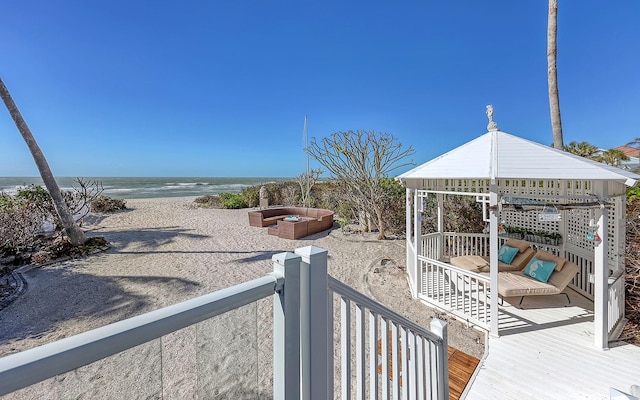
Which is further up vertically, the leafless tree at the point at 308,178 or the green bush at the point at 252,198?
the leafless tree at the point at 308,178

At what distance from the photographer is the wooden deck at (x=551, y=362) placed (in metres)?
3.24

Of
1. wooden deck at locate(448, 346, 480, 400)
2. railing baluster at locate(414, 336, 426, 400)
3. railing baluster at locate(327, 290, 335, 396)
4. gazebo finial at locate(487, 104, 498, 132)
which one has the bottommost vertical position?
wooden deck at locate(448, 346, 480, 400)

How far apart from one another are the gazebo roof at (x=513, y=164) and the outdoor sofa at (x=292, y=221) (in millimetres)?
6198

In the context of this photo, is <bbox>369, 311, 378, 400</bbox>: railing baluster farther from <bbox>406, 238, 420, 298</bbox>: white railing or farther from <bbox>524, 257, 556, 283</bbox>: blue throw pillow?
<bbox>524, 257, 556, 283</bbox>: blue throw pillow

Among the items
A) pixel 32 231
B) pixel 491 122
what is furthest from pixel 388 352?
pixel 32 231

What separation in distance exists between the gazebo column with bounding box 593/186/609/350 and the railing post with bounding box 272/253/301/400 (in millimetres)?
4965

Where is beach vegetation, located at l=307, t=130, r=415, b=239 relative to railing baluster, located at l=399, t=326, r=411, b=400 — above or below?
above

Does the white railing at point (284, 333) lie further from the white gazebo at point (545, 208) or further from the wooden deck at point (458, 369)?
the white gazebo at point (545, 208)

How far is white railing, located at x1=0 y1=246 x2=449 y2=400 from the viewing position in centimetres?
67

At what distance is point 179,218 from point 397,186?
11253 millimetres

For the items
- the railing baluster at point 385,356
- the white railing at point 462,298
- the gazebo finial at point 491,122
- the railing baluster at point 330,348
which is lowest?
the white railing at point 462,298

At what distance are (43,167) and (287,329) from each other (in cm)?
1043

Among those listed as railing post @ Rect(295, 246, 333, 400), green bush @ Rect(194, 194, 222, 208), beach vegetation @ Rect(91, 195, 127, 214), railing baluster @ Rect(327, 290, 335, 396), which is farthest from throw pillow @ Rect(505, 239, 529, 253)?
beach vegetation @ Rect(91, 195, 127, 214)

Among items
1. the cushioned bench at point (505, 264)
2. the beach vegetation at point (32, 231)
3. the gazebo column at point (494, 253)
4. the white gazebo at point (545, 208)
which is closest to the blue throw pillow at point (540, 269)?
the cushioned bench at point (505, 264)
